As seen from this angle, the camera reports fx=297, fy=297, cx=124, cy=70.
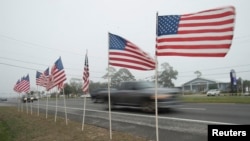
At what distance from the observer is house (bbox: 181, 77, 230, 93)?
100m

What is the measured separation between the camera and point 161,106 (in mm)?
14734

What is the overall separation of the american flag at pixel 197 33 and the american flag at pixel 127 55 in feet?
3.56

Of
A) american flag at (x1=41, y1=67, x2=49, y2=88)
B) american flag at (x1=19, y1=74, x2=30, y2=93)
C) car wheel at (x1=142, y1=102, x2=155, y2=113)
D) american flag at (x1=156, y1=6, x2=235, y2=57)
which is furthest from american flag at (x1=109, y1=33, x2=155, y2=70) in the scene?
american flag at (x1=19, y1=74, x2=30, y2=93)

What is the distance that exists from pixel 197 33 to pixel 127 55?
2609 millimetres

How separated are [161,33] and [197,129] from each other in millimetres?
3985

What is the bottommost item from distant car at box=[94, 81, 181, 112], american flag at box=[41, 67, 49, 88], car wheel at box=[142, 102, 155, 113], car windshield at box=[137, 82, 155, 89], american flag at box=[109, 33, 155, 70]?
car wheel at box=[142, 102, 155, 113]

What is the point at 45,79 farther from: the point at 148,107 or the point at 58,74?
the point at 148,107

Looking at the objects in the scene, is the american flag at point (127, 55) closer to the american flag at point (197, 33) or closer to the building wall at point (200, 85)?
the american flag at point (197, 33)

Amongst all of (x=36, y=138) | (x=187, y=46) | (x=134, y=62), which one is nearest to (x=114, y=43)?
(x=134, y=62)

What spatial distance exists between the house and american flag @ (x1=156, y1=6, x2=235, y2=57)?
92378mm

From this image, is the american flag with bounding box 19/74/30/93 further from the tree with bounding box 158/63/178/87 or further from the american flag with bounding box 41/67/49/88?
the tree with bounding box 158/63/178/87

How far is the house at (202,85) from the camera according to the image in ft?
329

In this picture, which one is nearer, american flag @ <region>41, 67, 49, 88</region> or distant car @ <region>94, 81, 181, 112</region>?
distant car @ <region>94, 81, 181, 112</region>

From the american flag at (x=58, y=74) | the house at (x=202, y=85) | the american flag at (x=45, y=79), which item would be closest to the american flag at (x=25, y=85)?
the american flag at (x=45, y=79)
